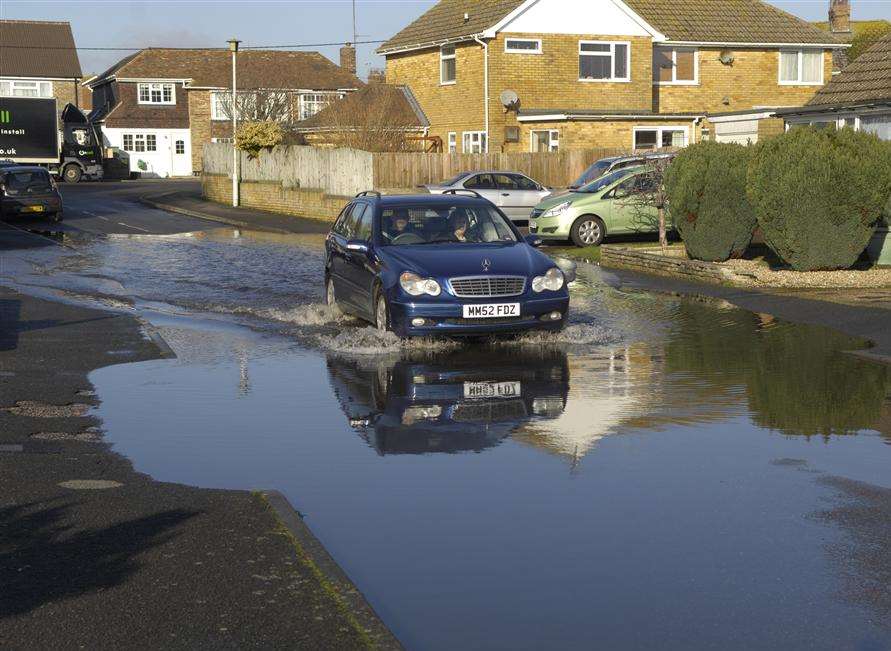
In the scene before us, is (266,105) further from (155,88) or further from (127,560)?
(127,560)

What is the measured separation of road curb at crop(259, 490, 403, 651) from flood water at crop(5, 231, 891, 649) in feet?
0.46

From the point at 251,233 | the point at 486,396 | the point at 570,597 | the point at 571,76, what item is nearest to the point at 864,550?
the point at 570,597

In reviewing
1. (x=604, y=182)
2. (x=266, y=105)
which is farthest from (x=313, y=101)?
(x=604, y=182)

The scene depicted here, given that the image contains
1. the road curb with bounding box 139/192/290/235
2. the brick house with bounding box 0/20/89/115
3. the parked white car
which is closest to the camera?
the parked white car

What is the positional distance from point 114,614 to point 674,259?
1671 cm

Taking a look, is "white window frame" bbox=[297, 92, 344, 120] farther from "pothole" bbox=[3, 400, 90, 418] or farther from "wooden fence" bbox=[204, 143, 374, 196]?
"pothole" bbox=[3, 400, 90, 418]

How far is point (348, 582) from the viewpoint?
5766 millimetres

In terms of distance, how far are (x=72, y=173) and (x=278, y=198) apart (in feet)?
Result: 89.5

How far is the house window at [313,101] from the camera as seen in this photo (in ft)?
252

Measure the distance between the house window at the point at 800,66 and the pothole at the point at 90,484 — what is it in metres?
46.3

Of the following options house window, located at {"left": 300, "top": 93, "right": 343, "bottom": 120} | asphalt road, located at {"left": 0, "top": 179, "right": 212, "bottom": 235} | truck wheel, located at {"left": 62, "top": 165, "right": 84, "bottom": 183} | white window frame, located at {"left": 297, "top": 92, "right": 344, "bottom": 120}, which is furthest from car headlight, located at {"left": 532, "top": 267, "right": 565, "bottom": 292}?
house window, located at {"left": 300, "top": 93, "right": 343, "bottom": 120}

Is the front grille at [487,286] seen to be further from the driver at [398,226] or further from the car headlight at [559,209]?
the car headlight at [559,209]

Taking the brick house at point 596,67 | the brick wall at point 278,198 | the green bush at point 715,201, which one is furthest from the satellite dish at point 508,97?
the green bush at point 715,201

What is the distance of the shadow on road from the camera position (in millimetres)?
5734
